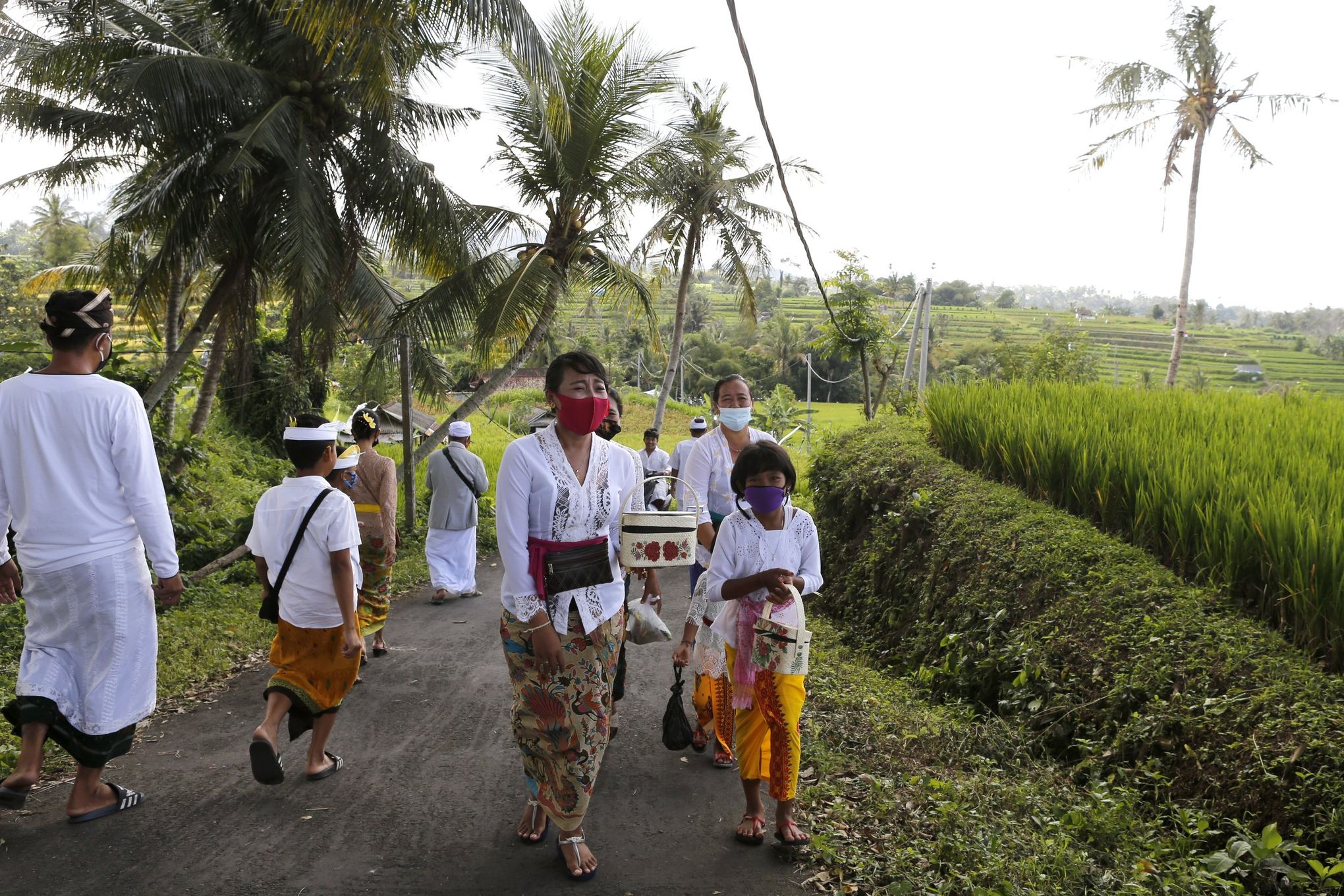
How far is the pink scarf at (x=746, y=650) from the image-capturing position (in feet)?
13.0

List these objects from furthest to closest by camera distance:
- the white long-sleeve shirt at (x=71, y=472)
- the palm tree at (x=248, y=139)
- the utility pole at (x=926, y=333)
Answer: the utility pole at (x=926, y=333) < the palm tree at (x=248, y=139) < the white long-sleeve shirt at (x=71, y=472)

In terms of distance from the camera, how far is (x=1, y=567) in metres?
3.88

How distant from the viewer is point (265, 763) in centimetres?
406

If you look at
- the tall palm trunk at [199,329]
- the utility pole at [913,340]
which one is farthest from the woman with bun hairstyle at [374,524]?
the utility pole at [913,340]

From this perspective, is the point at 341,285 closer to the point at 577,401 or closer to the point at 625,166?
the point at 625,166

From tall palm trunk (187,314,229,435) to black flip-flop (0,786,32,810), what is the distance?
8989mm

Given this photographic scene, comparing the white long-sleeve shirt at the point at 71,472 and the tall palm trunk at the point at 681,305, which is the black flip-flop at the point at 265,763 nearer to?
the white long-sleeve shirt at the point at 71,472

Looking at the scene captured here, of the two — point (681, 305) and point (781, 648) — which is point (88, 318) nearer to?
point (781, 648)

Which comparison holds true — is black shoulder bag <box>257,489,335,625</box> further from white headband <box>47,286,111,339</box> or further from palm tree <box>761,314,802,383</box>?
palm tree <box>761,314,802,383</box>

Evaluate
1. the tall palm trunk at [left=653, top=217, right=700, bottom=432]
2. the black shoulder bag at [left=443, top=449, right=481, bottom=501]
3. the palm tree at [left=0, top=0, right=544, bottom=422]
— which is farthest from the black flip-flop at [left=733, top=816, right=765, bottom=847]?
the tall palm trunk at [left=653, top=217, right=700, bottom=432]

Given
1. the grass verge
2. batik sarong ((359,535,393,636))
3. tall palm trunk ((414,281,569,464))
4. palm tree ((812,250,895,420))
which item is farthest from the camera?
palm tree ((812,250,895,420))

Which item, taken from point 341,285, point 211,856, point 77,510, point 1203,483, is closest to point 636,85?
point 341,285

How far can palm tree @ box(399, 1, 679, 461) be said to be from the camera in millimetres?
11969

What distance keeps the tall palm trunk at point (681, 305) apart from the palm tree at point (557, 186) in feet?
20.9
